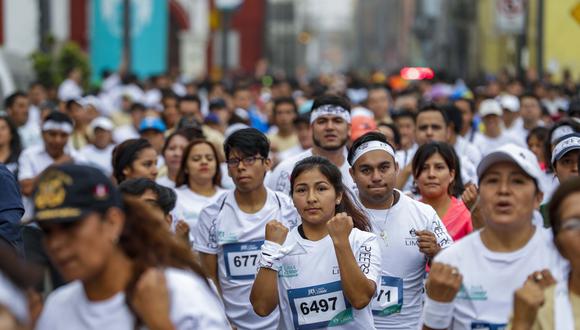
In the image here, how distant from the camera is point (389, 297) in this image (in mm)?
7797

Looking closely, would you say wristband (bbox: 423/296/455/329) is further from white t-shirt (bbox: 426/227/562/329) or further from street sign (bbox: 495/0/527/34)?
street sign (bbox: 495/0/527/34)

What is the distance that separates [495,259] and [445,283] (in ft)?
0.74

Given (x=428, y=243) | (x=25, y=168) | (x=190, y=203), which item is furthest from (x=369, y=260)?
(x=25, y=168)

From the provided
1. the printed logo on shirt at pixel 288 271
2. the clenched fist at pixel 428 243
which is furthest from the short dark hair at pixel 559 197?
the clenched fist at pixel 428 243

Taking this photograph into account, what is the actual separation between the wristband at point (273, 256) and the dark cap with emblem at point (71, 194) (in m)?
2.52

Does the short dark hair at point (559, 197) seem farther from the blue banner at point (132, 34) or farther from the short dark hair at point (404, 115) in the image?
the blue banner at point (132, 34)

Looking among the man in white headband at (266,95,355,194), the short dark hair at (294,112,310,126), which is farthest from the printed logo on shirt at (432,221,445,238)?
the short dark hair at (294,112,310,126)

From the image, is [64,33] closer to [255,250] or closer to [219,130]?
[219,130]

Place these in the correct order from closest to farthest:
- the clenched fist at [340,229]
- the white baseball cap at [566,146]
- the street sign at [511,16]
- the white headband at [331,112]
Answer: the clenched fist at [340,229] → the white baseball cap at [566,146] → the white headband at [331,112] → the street sign at [511,16]

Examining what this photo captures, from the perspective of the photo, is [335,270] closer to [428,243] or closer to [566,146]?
[428,243]

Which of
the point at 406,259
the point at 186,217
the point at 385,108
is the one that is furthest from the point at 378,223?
the point at 385,108

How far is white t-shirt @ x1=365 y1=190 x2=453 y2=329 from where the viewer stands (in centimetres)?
779

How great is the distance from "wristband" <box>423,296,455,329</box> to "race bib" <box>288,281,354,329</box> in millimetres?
1745

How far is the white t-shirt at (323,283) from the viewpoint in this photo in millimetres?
6945
